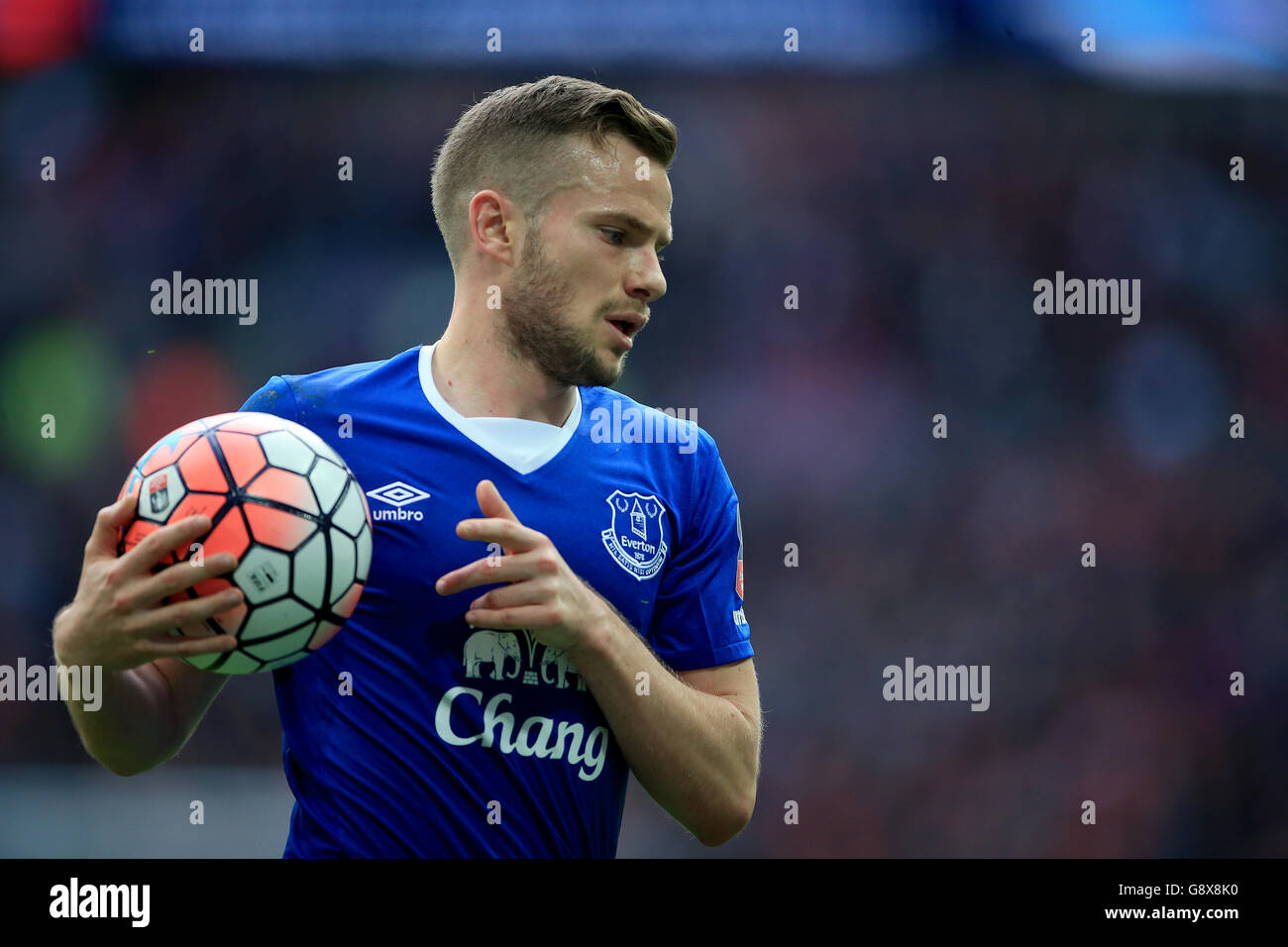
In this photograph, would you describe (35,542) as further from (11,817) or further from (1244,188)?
(1244,188)

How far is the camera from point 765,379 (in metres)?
8.23

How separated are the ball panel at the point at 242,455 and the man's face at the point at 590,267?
2.47 ft

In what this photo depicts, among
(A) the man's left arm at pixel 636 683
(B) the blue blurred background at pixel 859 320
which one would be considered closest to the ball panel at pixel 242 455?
(A) the man's left arm at pixel 636 683

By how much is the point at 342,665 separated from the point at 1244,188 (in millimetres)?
8013

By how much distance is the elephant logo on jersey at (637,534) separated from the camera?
9.27 feet

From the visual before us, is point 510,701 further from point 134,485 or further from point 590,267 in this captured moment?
point 590,267

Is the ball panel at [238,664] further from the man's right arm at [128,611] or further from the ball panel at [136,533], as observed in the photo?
the ball panel at [136,533]

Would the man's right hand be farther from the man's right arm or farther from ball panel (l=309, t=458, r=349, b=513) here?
ball panel (l=309, t=458, r=349, b=513)

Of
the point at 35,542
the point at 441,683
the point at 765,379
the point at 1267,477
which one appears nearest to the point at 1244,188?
the point at 1267,477

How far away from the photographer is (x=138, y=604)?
213cm

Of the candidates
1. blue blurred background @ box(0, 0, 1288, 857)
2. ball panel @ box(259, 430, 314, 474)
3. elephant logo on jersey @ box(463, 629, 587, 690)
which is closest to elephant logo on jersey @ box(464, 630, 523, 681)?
elephant logo on jersey @ box(463, 629, 587, 690)

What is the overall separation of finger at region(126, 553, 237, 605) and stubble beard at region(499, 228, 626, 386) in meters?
1.03

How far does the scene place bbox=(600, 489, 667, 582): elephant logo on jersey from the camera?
2824mm

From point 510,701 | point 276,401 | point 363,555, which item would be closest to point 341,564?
point 363,555
